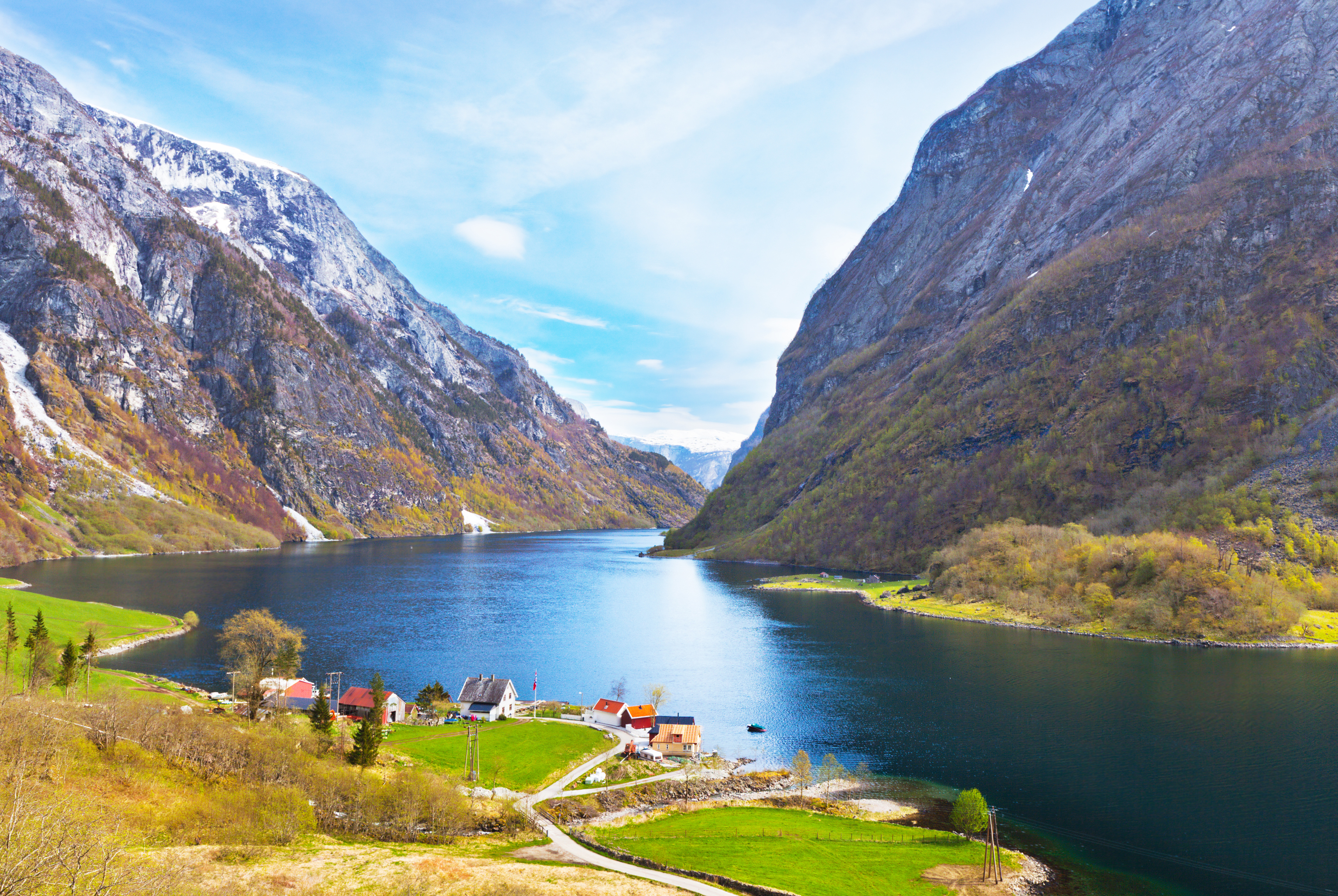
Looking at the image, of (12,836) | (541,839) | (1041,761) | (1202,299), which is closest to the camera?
(12,836)

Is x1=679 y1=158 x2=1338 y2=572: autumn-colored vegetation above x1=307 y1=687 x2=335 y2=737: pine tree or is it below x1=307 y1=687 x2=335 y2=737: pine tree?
above

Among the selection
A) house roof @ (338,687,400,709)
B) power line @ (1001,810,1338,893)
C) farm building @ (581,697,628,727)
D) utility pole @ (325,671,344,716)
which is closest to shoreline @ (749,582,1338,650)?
power line @ (1001,810,1338,893)

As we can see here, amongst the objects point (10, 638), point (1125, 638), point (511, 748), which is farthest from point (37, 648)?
point (1125, 638)

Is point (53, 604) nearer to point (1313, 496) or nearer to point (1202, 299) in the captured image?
point (1313, 496)

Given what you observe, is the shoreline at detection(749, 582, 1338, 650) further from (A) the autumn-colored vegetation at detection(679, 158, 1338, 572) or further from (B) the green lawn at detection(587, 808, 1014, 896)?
(B) the green lawn at detection(587, 808, 1014, 896)

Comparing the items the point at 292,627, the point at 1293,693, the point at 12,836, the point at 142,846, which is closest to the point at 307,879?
the point at 142,846
